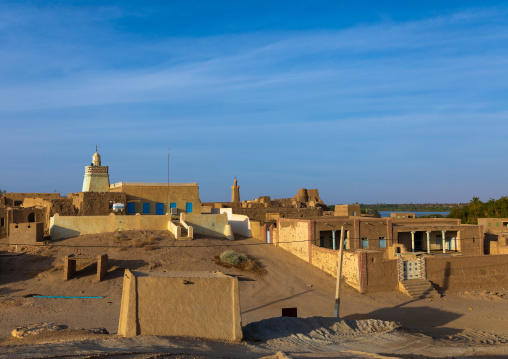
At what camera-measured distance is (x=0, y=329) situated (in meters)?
17.6

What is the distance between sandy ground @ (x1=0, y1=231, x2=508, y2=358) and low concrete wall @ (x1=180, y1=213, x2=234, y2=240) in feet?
7.52

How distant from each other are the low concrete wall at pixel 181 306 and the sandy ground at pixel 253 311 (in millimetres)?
630

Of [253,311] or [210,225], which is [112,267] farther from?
[210,225]

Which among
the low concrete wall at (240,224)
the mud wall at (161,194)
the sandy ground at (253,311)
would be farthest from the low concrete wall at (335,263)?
the mud wall at (161,194)

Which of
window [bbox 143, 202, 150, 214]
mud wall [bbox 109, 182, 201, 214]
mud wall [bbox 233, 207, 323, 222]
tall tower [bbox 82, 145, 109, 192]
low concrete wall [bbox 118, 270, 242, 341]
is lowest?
low concrete wall [bbox 118, 270, 242, 341]

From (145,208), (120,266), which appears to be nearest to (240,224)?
(145,208)

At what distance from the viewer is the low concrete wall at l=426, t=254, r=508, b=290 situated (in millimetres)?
26578

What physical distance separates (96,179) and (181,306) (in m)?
30.1

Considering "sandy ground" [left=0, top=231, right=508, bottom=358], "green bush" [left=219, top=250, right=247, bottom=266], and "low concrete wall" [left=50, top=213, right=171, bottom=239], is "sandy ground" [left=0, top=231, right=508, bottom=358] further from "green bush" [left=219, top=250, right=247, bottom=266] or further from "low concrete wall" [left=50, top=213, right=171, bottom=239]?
"low concrete wall" [left=50, top=213, right=171, bottom=239]

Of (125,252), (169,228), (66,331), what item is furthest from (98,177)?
(66,331)

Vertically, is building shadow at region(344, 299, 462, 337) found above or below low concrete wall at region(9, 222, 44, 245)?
below

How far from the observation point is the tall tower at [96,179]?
134 feet

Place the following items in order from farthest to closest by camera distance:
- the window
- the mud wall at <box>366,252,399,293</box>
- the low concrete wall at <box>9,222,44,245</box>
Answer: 1. the window
2. the low concrete wall at <box>9,222,44,245</box>
3. the mud wall at <box>366,252,399,293</box>

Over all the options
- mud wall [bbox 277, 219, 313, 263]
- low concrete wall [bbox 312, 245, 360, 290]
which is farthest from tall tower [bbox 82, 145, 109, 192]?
low concrete wall [bbox 312, 245, 360, 290]
